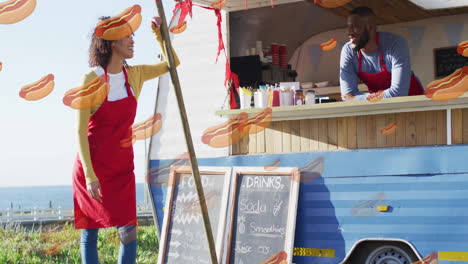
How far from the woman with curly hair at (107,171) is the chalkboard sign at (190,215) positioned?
5.73ft

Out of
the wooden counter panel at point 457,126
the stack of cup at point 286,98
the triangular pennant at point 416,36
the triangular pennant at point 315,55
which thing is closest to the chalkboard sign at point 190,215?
the stack of cup at point 286,98

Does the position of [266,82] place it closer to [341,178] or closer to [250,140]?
[250,140]

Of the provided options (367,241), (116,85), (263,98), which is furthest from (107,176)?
(367,241)

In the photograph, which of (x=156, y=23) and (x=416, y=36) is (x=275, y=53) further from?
(x=156, y=23)

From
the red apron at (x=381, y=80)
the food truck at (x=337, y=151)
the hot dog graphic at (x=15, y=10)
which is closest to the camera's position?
the hot dog graphic at (x=15, y=10)

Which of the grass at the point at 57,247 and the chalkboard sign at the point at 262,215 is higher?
the chalkboard sign at the point at 262,215

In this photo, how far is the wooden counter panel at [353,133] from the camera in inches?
198

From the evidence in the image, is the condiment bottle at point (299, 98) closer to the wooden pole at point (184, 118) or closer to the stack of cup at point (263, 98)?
the stack of cup at point (263, 98)

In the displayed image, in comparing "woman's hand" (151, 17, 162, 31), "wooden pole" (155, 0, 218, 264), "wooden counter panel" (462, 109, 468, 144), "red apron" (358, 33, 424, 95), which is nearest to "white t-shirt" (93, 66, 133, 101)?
"woman's hand" (151, 17, 162, 31)

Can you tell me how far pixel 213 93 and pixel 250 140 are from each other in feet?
1.67

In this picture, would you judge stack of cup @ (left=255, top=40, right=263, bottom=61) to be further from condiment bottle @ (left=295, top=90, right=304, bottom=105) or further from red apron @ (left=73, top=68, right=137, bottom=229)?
red apron @ (left=73, top=68, right=137, bottom=229)

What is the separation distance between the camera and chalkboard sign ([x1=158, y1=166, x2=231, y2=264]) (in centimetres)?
582

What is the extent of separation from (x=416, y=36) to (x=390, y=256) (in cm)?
319

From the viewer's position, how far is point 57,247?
10.1 metres
